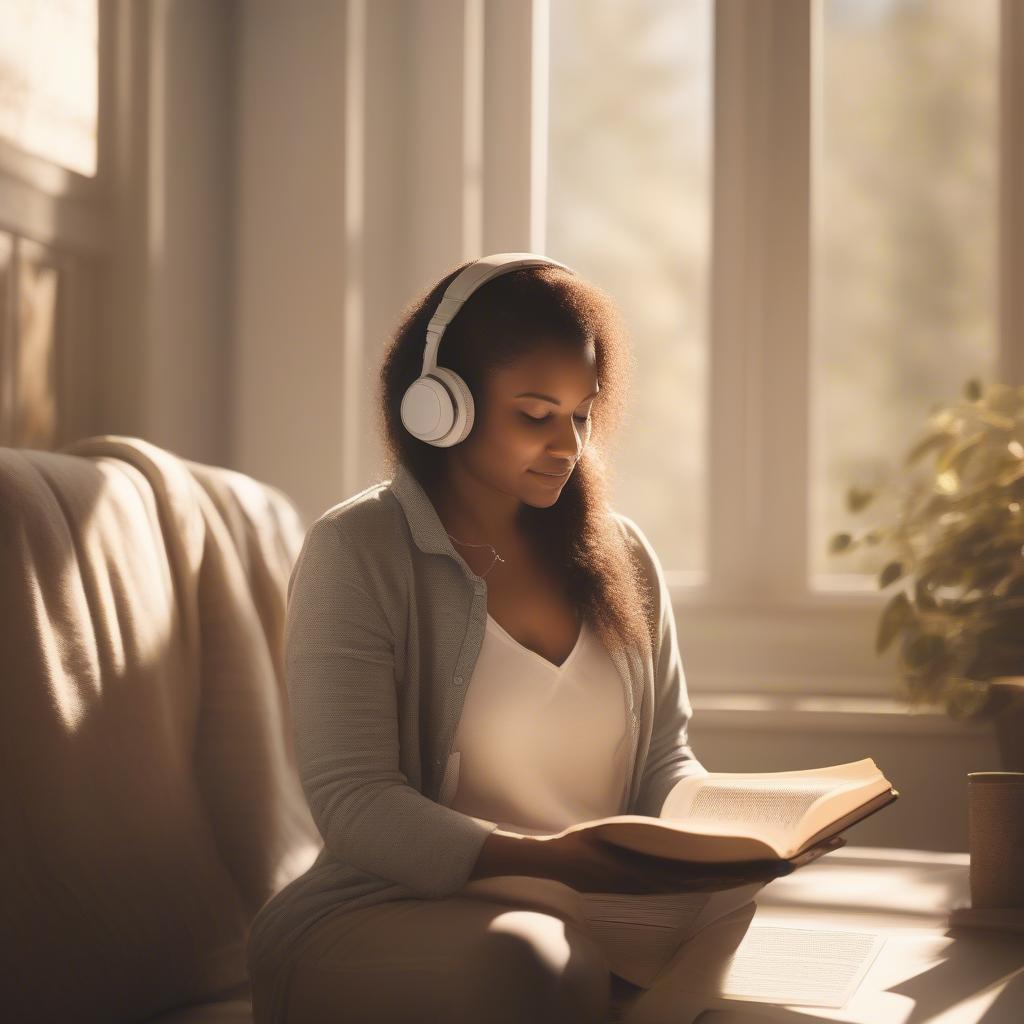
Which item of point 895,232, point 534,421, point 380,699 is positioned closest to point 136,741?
point 380,699

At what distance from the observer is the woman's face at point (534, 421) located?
1388 mm

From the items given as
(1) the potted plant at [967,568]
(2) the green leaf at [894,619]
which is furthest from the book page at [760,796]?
(2) the green leaf at [894,619]

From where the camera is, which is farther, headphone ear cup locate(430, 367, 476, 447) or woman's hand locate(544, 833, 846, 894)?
headphone ear cup locate(430, 367, 476, 447)

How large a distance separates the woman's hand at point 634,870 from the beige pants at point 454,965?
0.05m

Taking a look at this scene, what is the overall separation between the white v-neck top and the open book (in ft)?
0.30

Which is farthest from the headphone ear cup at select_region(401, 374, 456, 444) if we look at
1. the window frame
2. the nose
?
the window frame

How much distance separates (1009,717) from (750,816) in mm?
761

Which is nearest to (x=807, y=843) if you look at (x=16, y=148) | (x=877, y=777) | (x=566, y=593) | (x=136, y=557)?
(x=877, y=777)

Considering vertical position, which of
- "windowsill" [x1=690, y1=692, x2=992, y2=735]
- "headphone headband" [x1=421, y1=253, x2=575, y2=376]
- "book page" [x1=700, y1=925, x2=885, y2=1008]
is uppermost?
Result: "headphone headband" [x1=421, y1=253, x2=575, y2=376]

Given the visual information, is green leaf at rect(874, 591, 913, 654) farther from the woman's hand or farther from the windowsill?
the woman's hand

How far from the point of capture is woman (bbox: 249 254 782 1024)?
112 centimetres

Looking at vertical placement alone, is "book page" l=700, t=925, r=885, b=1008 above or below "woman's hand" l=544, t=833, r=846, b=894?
below

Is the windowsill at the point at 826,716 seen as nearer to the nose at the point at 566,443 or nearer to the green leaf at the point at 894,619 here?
the green leaf at the point at 894,619

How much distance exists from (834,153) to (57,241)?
1426mm
